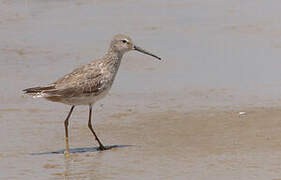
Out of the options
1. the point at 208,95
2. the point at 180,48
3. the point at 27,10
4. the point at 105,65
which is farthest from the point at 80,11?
the point at 105,65

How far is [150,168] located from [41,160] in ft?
4.62

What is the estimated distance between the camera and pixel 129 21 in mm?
17406

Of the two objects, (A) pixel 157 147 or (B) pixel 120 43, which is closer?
(A) pixel 157 147

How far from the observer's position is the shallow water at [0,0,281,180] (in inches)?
383

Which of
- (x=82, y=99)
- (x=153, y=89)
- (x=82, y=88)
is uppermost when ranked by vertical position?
(x=82, y=88)

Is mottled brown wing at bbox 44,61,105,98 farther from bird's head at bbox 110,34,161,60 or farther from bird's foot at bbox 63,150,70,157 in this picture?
bird's foot at bbox 63,150,70,157

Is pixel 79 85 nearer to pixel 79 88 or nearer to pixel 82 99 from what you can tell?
pixel 79 88

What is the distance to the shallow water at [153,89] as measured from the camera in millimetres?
9719

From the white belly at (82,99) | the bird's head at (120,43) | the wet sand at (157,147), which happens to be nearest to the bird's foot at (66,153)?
the wet sand at (157,147)

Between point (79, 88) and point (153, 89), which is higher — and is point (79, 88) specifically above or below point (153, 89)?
above

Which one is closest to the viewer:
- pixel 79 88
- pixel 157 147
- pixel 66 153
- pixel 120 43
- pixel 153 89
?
pixel 66 153

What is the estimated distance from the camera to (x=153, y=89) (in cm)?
1343

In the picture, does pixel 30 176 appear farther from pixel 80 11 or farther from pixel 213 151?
pixel 80 11

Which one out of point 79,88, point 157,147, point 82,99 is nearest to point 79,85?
point 79,88
